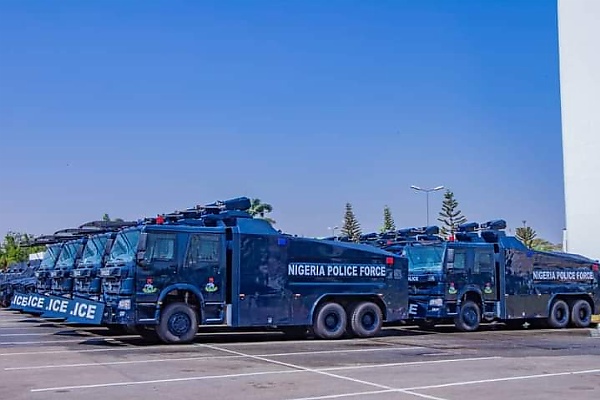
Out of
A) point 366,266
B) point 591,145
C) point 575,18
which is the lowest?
point 366,266

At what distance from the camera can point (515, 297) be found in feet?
77.3

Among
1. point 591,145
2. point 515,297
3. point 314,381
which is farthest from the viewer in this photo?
point 591,145

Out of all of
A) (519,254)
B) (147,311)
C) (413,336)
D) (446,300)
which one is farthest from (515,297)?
(147,311)

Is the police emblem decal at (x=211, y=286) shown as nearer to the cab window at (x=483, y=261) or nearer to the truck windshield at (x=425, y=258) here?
the truck windshield at (x=425, y=258)

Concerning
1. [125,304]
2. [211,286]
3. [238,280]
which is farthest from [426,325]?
[125,304]

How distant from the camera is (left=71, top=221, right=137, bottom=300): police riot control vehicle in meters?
18.1

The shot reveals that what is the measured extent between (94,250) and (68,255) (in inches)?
115

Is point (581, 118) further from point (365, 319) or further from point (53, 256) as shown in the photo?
point (53, 256)

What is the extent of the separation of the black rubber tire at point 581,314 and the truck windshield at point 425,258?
588cm

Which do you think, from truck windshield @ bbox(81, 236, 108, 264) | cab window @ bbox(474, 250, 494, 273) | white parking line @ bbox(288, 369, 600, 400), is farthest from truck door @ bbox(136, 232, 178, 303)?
cab window @ bbox(474, 250, 494, 273)

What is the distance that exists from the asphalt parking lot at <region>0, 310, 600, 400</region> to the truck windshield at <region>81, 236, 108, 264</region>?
6.15 ft

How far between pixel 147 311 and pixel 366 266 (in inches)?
237

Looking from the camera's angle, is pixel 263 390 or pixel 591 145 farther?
pixel 591 145

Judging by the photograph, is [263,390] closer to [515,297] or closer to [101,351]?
[101,351]
